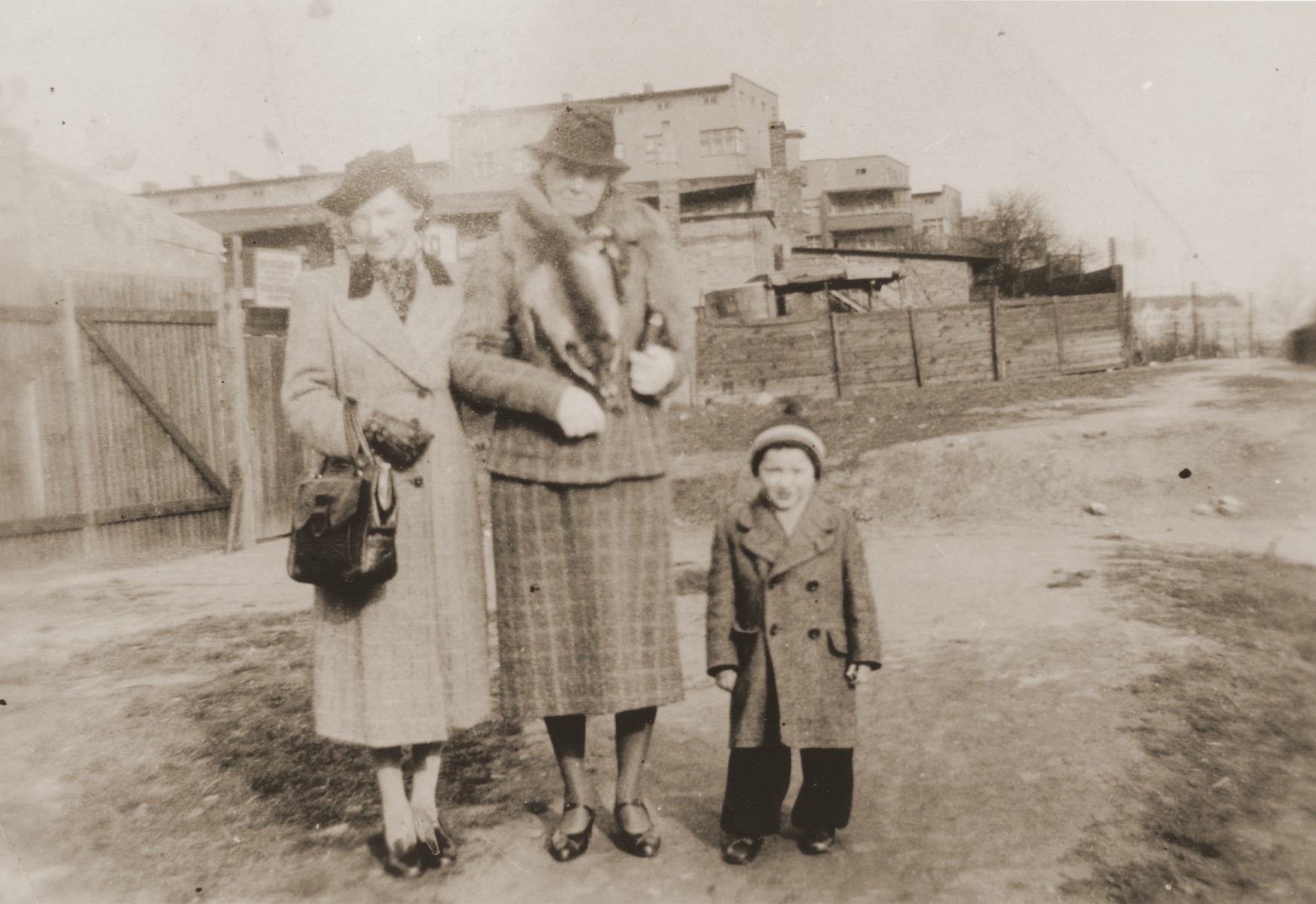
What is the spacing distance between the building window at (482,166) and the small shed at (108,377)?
4143 millimetres

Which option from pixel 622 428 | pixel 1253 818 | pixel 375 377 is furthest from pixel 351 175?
pixel 1253 818

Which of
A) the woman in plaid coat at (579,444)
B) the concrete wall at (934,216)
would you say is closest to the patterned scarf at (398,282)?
the woman in plaid coat at (579,444)

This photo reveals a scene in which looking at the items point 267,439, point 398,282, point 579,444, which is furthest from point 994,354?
point 398,282

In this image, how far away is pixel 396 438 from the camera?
2.61 m

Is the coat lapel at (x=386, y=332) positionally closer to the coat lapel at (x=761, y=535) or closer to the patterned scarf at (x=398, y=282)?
the patterned scarf at (x=398, y=282)

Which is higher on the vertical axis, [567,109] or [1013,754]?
[567,109]

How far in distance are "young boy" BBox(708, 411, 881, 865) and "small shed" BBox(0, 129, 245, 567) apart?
5343mm

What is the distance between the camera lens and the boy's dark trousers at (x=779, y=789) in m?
2.66

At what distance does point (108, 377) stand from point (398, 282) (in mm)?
5698

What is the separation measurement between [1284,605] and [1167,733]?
1898 millimetres

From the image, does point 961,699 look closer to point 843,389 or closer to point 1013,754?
point 1013,754

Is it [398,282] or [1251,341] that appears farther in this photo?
[1251,341]

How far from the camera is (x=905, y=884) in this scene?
8.06ft

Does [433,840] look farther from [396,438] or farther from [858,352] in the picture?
[858,352]
